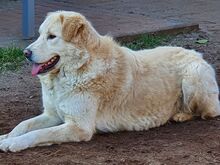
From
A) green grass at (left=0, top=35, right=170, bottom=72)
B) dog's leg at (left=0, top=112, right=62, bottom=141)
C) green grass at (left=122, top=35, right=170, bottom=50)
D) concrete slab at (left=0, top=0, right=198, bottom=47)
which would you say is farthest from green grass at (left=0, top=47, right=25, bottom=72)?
dog's leg at (left=0, top=112, right=62, bottom=141)

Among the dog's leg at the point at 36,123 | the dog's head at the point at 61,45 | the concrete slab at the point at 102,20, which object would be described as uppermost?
the dog's head at the point at 61,45

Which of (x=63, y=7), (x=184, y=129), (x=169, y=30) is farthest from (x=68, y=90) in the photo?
(x=63, y=7)

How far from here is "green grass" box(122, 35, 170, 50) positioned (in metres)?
10.3

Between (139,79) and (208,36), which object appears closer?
(139,79)

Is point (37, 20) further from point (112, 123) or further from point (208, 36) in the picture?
point (112, 123)

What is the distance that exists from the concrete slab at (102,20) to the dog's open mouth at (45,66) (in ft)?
13.0

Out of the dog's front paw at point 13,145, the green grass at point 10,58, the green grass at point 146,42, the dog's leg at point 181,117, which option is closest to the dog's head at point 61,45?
the dog's front paw at point 13,145

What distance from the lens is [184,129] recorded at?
6797mm

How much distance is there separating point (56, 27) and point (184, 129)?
1.71 m

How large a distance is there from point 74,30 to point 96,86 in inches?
23.1

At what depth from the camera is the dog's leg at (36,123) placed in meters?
6.37

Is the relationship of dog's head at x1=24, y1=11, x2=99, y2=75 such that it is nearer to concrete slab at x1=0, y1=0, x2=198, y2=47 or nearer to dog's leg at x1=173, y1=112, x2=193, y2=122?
dog's leg at x1=173, y1=112, x2=193, y2=122

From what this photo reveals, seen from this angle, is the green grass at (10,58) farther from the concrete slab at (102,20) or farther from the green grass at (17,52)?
the concrete slab at (102,20)

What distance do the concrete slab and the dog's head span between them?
3936 mm
